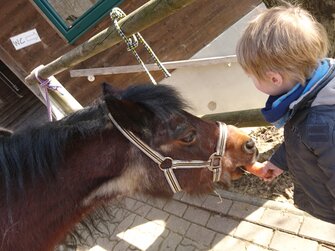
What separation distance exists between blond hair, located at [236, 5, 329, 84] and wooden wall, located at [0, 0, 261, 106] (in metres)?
4.40

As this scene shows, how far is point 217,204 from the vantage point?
3625 mm

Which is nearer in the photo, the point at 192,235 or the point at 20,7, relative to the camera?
the point at 192,235

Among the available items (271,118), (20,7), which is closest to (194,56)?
(20,7)

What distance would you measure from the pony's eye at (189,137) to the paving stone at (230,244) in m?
1.46

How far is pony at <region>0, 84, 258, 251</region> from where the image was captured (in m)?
1.87

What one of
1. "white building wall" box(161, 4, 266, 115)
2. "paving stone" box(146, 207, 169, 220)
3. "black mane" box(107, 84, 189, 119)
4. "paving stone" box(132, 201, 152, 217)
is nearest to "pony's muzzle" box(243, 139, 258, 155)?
"black mane" box(107, 84, 189, 119)

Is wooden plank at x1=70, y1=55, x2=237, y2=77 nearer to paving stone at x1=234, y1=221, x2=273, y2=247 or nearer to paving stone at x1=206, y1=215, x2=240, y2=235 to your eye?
paving stone at x1=206, y1=215, x2=240, y2=235

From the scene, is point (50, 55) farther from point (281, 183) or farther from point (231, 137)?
point (231, 137)

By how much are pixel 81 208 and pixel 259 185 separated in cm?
212

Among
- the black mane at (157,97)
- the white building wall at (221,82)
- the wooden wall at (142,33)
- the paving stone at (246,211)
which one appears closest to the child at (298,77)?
the black mane at (157,97)

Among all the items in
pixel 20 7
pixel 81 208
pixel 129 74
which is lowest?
pixel 129 74

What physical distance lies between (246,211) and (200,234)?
0.48m

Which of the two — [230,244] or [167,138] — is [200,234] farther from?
[167,138]

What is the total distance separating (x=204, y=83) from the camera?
600 cm
